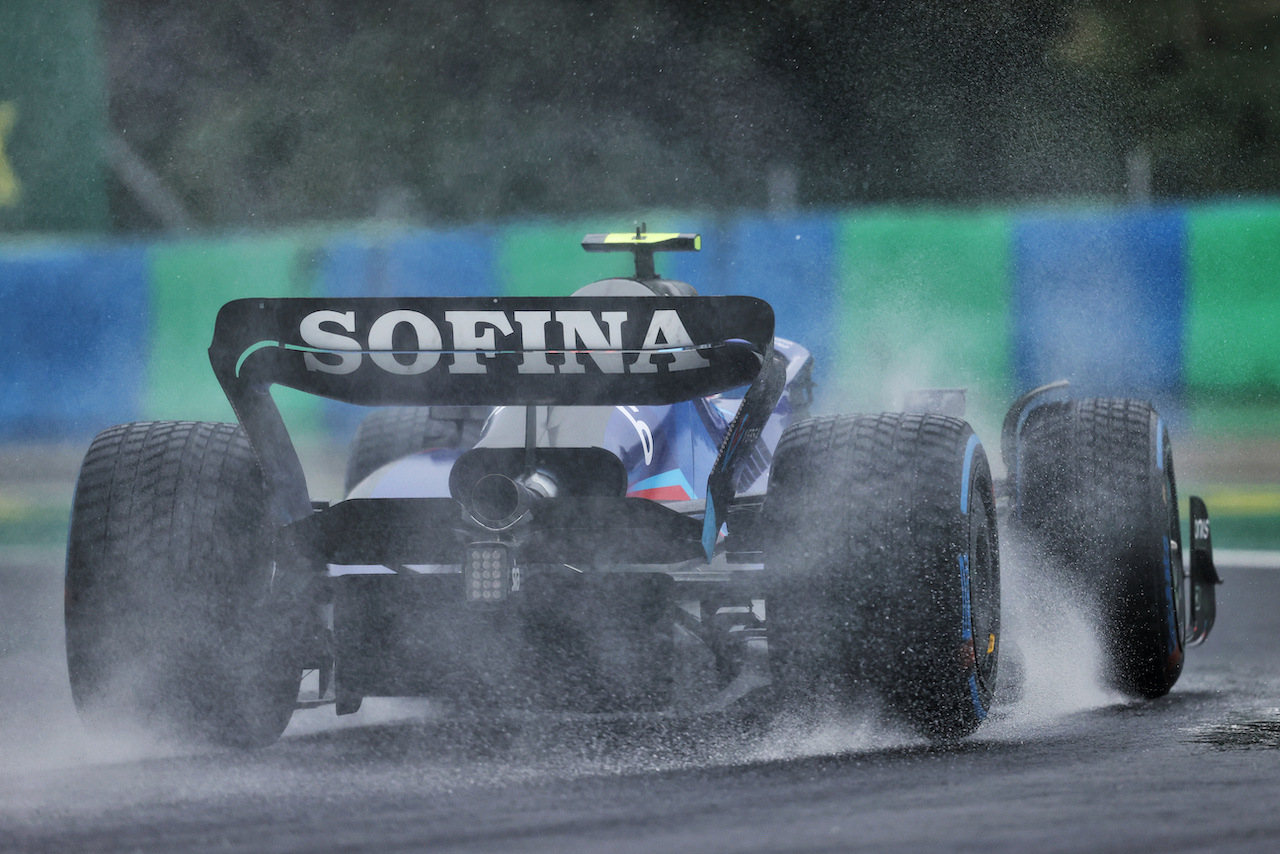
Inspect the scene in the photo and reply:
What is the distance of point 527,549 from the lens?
11.2ft

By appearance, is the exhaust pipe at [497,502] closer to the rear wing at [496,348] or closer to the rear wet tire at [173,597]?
the rear wing at [496,348]

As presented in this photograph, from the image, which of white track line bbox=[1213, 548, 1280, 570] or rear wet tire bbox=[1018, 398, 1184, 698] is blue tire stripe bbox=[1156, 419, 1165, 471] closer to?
rear wet tire bbox=[1018, 398, 1184, 698]

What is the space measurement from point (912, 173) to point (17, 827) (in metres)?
8.64

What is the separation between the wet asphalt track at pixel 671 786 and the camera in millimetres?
2662

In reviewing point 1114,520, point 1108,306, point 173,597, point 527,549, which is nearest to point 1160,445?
point 1114,520

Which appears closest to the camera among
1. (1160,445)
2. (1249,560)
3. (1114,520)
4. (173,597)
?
(173,597)

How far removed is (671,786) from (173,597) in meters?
1.23

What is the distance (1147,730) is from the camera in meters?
3.95

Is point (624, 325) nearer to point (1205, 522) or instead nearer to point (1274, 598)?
point (1205, 522)

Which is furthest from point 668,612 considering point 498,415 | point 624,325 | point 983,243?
Result: point 983,243

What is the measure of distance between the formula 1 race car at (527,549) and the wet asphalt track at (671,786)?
0.42 ft

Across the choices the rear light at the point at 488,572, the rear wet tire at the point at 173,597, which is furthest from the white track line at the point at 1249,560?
the rear wet tire at the point at 173,597

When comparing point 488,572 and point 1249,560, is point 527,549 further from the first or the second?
point 1249,560

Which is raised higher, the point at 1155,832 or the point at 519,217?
the point at 519,217
